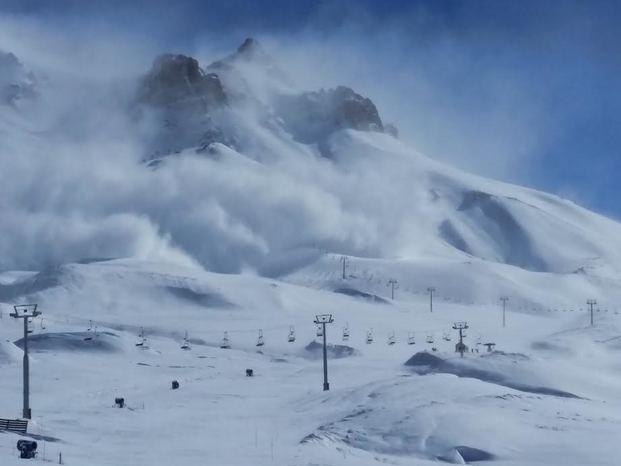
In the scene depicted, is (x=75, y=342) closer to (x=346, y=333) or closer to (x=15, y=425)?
(x=346, y=333)

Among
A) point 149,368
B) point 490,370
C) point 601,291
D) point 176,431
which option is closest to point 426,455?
point 176,431

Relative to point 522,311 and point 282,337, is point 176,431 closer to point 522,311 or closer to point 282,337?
point 282,337

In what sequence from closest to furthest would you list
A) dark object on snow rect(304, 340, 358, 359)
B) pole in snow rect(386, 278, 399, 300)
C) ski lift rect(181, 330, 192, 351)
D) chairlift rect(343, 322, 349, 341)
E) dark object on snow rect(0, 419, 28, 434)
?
1. dark object on snow rect(0, 419, 28, 434)
2. dark object on snow rect(304, 340, 358, 359)
3. ski lift rect(181, 330, 192, 351)
4. chairlift rect(343, 322, 349, 341)
5. pole in snow rect(386, 278, 399, 300)

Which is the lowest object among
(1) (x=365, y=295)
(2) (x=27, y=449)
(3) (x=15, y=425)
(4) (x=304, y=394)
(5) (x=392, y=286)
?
(4) (x=304, y=394)

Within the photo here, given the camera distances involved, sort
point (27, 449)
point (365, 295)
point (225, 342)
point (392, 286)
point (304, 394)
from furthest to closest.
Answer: point (392, 286) < point (365, 295) < point (225, 342) < point (304, 394) < point (27, 449)

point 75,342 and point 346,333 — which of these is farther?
point 346,333

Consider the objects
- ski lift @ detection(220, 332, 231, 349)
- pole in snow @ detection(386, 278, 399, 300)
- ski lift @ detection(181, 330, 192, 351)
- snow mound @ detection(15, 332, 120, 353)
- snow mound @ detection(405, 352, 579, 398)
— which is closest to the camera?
snow mound @ detection(405, 352, 579, 398)

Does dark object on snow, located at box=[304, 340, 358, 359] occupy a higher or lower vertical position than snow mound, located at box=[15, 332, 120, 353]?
lower

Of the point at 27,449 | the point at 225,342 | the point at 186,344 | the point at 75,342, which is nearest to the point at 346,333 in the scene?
the point at 225,342

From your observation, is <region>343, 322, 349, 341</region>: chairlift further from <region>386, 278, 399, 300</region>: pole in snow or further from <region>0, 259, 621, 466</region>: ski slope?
<region>386, 278, 399, 300</region>: pole in snow

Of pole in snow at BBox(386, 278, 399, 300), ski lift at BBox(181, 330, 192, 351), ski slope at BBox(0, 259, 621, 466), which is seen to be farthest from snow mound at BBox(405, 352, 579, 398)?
pole in snow at BBox(386, 278, 399, 300)

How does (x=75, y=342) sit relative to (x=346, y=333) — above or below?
below

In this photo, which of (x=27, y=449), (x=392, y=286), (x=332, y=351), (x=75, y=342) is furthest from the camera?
(x=392, y=286)

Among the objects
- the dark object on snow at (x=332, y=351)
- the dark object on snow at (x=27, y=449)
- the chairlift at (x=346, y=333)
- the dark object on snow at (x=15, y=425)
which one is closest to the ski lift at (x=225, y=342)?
the dark object on snow at (x=332, y=351)
